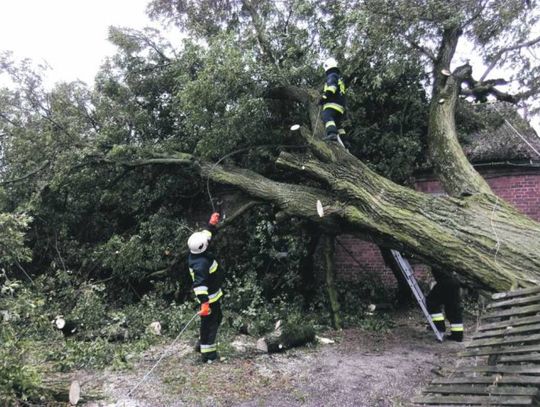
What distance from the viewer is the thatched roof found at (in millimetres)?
8370

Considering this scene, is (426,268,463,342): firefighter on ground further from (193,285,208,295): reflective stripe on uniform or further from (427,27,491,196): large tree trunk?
(193,285,208,295): reflective stripe on uniform

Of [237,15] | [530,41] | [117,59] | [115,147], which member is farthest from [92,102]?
[530,41]

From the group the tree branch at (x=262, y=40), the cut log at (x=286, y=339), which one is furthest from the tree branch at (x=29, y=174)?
the cut log at (x=286, y=339)

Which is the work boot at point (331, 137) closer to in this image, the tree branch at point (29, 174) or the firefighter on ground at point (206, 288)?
the firefighter on ground at point (206, 288)

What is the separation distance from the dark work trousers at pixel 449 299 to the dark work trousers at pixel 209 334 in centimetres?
315

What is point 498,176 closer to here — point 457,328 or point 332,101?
point 457,328

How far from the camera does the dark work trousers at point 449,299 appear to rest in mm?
6328

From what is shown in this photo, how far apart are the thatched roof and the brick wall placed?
30cm

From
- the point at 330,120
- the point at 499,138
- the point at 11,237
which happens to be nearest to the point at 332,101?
the point at 330,120

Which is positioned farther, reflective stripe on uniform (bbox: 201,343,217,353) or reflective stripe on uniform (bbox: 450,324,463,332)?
reflective stripe on uniform (bbox: 450,324,463,332)

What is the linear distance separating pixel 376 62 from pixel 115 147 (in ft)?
15.4

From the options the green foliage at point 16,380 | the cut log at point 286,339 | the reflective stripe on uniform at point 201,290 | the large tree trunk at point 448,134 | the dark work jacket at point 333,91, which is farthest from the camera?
the dark work jacket at point 333,91

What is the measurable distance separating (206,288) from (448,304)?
349 centimetres

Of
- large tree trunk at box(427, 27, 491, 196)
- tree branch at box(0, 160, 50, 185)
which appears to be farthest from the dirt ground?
tree branch at box(0, 160, 50, 185)
